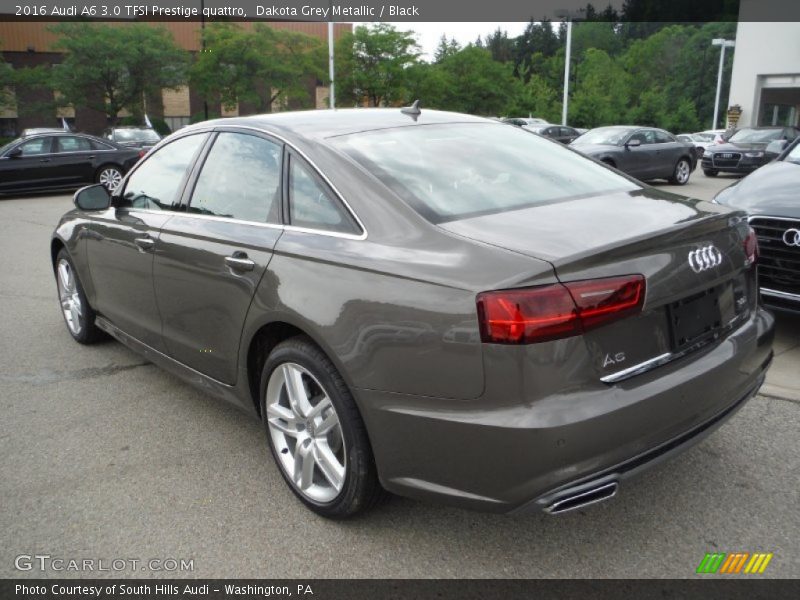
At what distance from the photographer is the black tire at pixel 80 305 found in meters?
4.96

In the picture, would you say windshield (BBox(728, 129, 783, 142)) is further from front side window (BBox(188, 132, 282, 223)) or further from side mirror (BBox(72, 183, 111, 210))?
front side window (BBox(188, 132, 282, 223))

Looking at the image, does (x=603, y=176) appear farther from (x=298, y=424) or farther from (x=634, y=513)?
(x=298, y=424)

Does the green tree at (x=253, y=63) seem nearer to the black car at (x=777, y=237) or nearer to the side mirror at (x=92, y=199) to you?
the side mirror at (x=92, y=199)

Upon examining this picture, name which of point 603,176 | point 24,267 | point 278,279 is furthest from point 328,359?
point 24,267

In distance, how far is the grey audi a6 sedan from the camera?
2.17 m

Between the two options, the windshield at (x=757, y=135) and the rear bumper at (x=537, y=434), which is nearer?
the rear bumper at (x=537, y=434)

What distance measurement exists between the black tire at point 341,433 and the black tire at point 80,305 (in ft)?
8.54

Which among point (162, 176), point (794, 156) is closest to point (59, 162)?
point (162, 176)

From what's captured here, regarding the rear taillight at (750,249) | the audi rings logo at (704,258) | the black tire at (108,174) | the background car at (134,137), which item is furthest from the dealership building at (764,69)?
the audi rings logo at (704,258)

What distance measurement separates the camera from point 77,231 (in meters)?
4.77

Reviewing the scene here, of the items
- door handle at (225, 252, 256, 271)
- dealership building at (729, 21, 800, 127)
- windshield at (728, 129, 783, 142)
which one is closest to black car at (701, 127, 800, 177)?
windshield at (728, 129, 783, 142)

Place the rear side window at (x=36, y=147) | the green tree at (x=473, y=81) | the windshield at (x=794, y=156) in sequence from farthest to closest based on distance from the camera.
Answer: the green tree at (x=473, y=81) < the rear side window at (x=36, y=147) < the windshield at (x=794, y=156)

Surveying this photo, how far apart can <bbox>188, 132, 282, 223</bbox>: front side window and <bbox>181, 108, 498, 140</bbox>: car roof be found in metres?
0.09

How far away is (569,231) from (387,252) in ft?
2.07
